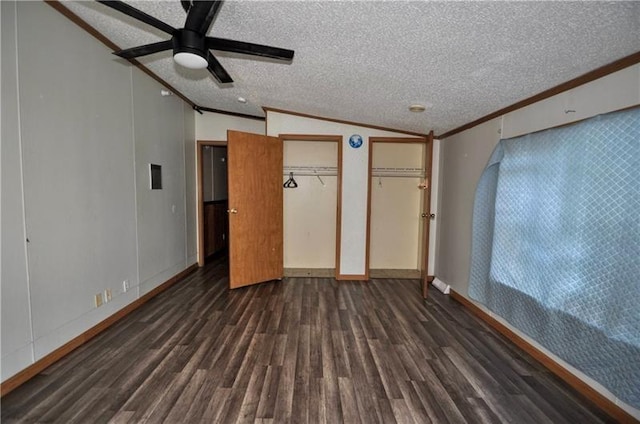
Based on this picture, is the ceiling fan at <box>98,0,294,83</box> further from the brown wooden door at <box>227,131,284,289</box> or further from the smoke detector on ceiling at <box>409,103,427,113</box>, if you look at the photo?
the brown wooden door at <box>227,131,284,289</box>

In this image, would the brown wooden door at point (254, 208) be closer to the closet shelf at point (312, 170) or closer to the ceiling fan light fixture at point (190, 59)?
the closet shelf at point (312, 170)

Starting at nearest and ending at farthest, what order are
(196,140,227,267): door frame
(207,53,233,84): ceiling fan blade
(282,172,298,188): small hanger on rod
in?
(207,53,233,84): ceiling fan blade → (282,172,298,188): small hanger on rod → (196,140,227,267): door frame

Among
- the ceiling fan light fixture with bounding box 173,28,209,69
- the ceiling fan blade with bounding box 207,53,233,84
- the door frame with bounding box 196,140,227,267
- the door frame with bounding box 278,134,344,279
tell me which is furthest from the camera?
the door frame with bounding box 196,140,227,267

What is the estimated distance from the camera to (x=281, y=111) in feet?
12.8

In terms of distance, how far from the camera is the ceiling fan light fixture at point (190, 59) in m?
1.68

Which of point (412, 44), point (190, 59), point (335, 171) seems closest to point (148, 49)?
point (190, 59)

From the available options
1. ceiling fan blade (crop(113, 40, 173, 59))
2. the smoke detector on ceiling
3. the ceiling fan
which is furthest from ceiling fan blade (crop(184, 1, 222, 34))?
the smoke detector on ceiling

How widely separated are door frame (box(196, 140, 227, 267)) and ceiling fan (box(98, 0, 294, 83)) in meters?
2.69

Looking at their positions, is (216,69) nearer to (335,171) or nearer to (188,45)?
(188,45)

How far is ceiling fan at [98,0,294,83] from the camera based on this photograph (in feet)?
4.79

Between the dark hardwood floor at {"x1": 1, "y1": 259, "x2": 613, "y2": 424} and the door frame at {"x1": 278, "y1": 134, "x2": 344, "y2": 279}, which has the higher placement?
the door frame at {"x1": 278, "y1": 134, "x2": 344, "y2": 279}

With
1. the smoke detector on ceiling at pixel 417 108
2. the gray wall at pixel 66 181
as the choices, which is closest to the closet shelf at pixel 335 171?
the smoke detector on ceiling at pixel 417 108

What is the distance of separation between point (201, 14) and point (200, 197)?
3487mm

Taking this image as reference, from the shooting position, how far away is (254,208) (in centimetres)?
372
